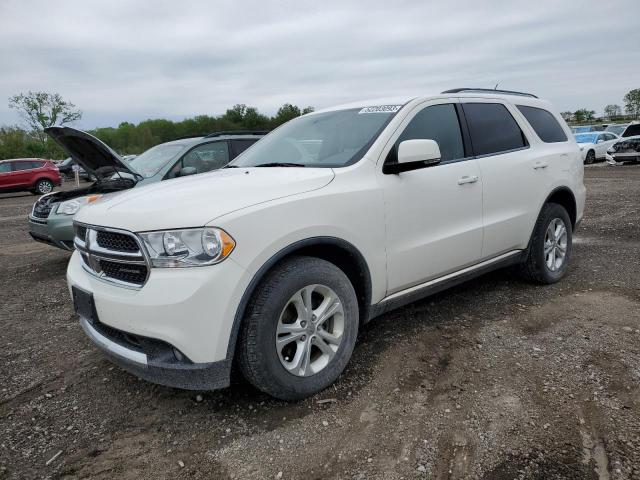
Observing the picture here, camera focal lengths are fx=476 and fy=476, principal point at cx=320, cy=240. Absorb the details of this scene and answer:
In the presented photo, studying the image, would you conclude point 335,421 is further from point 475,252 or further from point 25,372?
point 25,372

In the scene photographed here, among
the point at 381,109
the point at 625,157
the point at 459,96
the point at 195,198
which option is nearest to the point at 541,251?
the point at 459,96

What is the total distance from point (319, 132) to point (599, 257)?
12.7ft

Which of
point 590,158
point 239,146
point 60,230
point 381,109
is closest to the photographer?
point 381,109

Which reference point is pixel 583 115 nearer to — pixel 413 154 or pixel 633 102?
pixel 633 102

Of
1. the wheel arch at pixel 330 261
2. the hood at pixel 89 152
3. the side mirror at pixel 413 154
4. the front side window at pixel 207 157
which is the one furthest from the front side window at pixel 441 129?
the front side window at pixel 207 157

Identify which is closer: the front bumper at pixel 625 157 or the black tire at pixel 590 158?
the front bumper at pixel 625 157

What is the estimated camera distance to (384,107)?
3.38 meters

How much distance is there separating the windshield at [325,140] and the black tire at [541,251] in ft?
6.20

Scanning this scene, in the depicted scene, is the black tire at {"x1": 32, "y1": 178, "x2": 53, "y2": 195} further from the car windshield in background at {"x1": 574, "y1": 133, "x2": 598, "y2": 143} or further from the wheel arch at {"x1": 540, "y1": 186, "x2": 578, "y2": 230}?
the car windshield in background at {"x1": 574, "y1": 133, "x2": 598, "y2": 143}

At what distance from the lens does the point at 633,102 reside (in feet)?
276

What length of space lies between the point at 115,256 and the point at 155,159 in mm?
4409

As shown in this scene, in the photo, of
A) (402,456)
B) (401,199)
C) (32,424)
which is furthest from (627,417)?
(32,424)

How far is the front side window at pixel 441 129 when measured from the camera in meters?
3.32

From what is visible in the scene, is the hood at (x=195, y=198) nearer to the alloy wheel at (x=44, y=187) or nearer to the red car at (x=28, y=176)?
the red car at (x=28, y=176)
